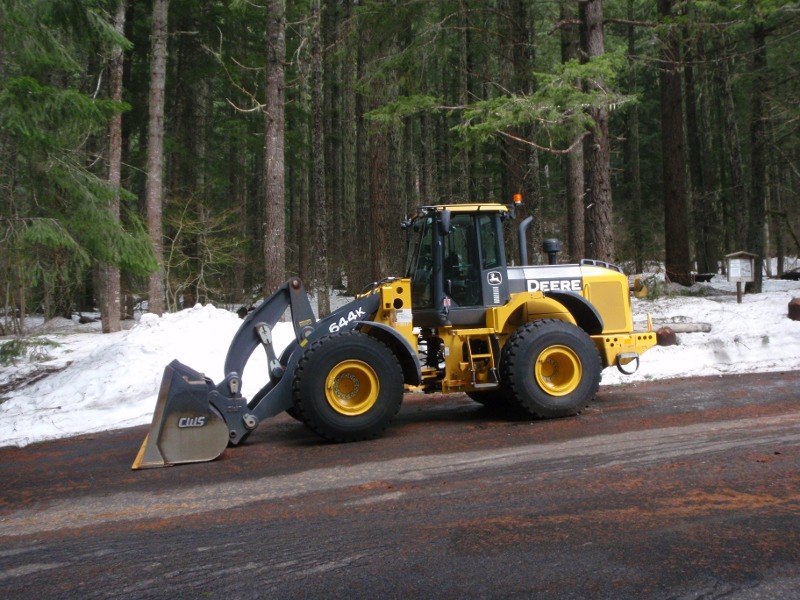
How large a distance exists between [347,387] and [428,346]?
60.6 inches

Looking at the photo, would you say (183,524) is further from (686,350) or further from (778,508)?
(686,350)

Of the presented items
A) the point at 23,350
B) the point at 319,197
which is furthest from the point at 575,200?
the point at 23,350

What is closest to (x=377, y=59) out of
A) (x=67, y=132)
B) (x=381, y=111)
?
(x=381, y=111)

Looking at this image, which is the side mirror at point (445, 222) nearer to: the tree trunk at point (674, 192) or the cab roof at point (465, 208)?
the cab roof at point (465, 208)

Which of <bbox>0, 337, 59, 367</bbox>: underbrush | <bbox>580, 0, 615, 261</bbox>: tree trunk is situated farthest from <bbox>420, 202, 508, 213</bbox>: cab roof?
<bbox>0, 337, 59, 367</bbox>: underbrush

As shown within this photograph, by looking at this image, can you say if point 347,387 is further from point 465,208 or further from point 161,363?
point 161,363

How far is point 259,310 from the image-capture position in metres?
7.39

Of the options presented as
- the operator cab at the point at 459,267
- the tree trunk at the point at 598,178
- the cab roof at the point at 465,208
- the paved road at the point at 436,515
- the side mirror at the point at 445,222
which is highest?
the tree trunk at the point at 598,178

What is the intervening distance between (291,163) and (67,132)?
16.1m

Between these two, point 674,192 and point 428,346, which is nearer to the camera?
point 428,346

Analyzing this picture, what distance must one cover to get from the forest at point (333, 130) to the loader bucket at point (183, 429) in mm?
3422

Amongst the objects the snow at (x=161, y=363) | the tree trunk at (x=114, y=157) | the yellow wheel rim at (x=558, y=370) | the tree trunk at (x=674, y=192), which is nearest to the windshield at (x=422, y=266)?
the yellow wheel rim at (x=558, y=370)

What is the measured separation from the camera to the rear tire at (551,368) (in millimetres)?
7719

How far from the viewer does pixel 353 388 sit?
7172mm
